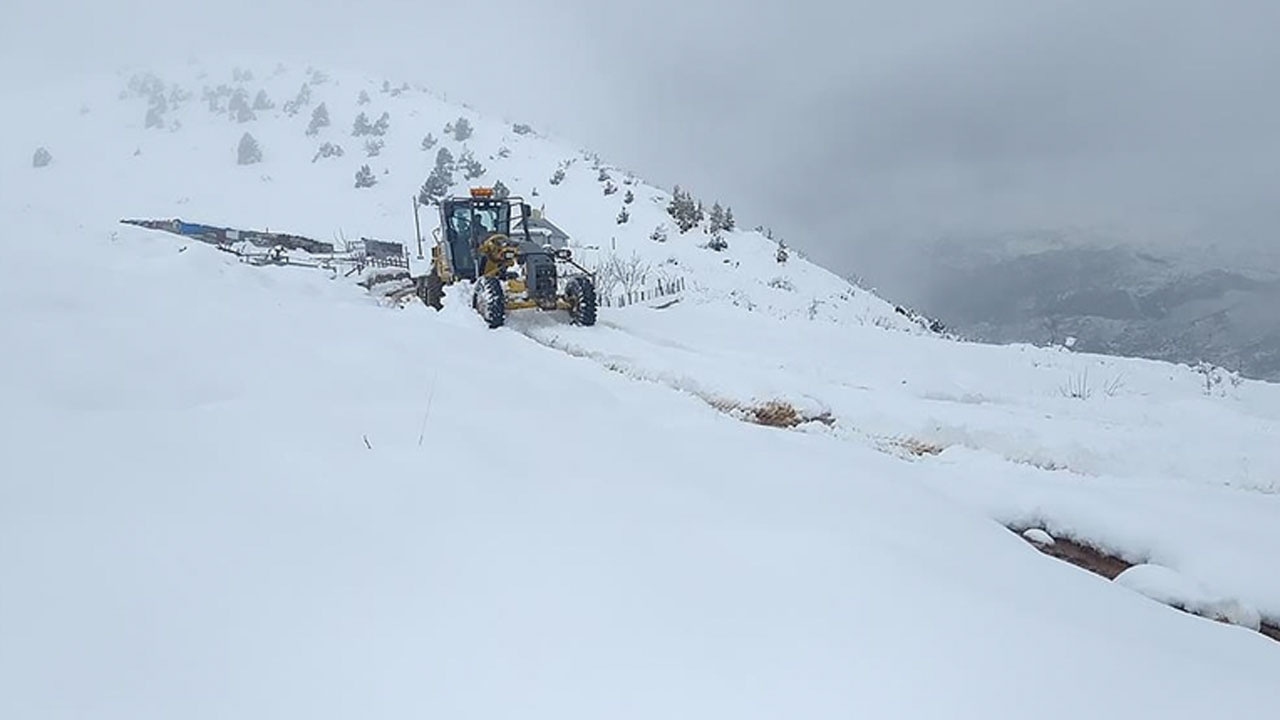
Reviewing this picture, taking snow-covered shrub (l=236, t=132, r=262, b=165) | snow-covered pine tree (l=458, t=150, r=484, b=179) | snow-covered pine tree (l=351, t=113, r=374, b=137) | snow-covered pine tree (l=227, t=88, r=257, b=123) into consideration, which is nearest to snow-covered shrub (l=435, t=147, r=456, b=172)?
snow-covered pine tree (l=458, t=150, r=484, b=179)

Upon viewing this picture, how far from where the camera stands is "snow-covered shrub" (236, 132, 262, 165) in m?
38.6

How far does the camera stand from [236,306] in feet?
22.3

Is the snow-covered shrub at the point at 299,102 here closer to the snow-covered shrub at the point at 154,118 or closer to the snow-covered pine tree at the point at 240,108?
the snow-covered pine tree at the point at 240,108

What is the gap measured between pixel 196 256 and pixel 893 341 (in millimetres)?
12986

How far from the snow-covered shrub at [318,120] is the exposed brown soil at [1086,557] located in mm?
45196

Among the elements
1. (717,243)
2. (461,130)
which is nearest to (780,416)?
(717,243)

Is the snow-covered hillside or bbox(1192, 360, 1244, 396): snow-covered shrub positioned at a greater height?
bbox(1192, 360, 1244, 396): snow-covered shrub

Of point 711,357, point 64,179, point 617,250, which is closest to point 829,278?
point 617,250

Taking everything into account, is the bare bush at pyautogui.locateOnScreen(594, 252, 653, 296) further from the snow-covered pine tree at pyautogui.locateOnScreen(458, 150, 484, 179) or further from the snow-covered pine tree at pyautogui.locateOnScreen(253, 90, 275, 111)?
the snow-covered pine tree at pyautogui.locateOnScreen(253, 90, 275, 111)

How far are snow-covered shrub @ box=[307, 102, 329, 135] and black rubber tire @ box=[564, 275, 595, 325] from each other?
113ft

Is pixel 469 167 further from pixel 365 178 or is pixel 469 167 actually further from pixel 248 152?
pixel 248 152

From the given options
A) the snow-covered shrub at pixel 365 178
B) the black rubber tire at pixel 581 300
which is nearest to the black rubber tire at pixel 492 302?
the black rubber tire at pixel 581 300

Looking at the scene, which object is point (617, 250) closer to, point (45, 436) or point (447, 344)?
point (447, 344)

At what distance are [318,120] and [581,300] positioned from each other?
35557 millimetres
